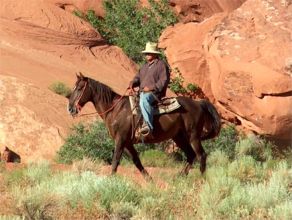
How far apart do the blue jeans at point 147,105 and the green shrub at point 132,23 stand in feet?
51.4

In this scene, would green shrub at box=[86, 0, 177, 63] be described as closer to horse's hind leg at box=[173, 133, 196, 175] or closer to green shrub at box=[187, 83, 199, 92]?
green shrub at box=[187, 83, 199, 92]

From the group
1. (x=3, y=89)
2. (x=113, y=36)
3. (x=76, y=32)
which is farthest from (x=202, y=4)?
(x=3, y=89)

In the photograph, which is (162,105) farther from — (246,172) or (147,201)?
(147,201)

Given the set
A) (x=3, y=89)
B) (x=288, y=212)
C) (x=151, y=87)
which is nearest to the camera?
(x=288, y=212)

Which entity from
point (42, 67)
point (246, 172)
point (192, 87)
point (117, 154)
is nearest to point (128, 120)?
point (117, 154)

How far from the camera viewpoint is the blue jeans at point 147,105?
513 inches

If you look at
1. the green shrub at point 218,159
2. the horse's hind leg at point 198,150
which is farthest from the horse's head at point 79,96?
the green shrub at point 218,159

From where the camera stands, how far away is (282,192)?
31.7 feet

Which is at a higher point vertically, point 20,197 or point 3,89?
point 20,197

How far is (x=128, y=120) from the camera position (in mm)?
13203

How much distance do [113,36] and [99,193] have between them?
2310 centimetres

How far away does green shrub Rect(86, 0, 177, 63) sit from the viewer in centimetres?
2930

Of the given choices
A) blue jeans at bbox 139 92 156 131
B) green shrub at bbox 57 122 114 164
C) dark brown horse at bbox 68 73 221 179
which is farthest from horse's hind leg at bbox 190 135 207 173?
green shrub at bbox 57 122 114 164

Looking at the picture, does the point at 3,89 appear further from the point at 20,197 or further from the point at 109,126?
the point at 20,197
